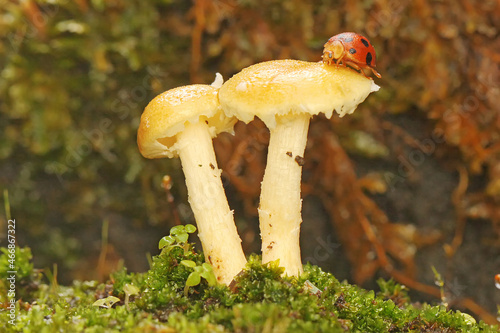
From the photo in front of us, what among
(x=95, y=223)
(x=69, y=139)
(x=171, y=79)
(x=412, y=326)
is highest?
(x=171, y=79)

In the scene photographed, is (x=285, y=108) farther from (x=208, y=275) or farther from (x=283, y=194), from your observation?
(x=208, y=275)

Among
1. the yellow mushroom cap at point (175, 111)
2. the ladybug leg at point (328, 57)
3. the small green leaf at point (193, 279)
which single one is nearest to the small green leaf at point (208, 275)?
the small green leaf at point (193, 279)

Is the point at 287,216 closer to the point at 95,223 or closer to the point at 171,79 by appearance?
the point at 171,79

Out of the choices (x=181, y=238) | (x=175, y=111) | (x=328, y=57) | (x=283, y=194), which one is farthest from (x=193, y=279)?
(x=328, y=57)

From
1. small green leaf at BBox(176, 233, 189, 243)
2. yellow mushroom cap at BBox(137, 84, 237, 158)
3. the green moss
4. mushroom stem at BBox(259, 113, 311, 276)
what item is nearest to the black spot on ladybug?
mushroom stem at BBox(259, 113, 311, 276)

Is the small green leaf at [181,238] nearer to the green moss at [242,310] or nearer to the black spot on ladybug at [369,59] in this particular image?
the green moss at [242,310]

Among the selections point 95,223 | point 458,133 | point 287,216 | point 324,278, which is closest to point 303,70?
point 287,216

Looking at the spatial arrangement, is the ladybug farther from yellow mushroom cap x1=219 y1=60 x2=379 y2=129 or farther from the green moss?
the green moss
